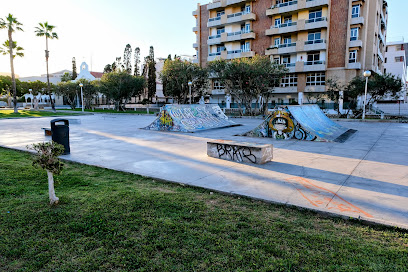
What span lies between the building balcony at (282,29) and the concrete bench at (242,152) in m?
38.6

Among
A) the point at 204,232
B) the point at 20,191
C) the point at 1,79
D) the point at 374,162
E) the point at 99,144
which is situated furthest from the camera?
the point at 1,79

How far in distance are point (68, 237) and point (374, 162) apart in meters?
8.00

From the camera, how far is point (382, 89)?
25891 mm

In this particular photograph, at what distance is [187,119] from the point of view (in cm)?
1767

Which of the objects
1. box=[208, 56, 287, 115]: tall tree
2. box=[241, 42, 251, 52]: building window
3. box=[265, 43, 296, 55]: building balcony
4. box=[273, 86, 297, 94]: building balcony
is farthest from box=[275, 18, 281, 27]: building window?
box=[208, 56, 287, 115]: tall tree

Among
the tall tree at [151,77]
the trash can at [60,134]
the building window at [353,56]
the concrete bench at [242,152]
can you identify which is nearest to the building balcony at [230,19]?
the tall tree at [151,77]

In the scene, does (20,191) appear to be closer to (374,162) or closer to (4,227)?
(4,227)

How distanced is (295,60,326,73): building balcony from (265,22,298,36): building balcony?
5247 millimetres

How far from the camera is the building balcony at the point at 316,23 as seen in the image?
127 ft

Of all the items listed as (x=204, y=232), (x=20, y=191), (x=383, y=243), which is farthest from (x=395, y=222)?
(x=20, y=191)

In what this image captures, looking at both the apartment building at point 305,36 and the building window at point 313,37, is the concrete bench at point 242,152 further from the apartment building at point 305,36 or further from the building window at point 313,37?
the building window at point 313,37

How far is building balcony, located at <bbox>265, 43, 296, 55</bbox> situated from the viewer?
4131 centimetres

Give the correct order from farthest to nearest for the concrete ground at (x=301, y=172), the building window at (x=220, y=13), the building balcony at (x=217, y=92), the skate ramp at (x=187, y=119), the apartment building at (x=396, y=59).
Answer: the apartment building at (x=396, y=59) < the building window at (x=220, y=13) < the building balcony at (x=217, y=92) < the skate ramp at (x=187, y=119) < the concrete ground at (x=301, y=172)

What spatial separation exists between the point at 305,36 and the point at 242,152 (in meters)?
39.4
